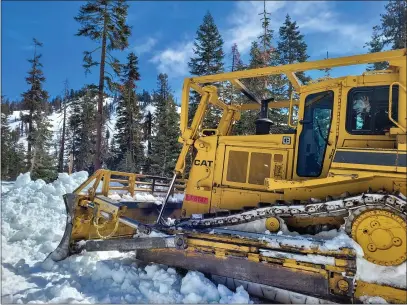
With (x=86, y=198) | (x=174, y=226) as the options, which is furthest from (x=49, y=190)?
(x=174, y=226)

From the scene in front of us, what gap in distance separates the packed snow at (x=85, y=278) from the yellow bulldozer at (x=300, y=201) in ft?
1.06

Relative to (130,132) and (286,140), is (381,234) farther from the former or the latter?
(130,132)

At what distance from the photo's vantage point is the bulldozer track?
14.4 ft

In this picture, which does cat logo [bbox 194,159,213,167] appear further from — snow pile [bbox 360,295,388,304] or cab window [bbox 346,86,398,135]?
snow pile [bbox 360,295,388,304]

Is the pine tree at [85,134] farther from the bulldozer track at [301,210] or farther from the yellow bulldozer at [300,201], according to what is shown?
the bulldozer track at [301,210]

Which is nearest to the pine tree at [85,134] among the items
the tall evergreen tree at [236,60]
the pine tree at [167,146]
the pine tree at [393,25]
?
the pine tree at [167,146]

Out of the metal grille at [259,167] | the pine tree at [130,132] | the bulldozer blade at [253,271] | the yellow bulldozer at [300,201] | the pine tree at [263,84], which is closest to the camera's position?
the yellow bulldozer at [300,201]

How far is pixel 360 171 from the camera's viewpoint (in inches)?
187

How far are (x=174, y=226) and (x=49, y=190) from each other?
23.5 ft

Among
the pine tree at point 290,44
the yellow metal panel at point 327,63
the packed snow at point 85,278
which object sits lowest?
the packed snow at point 85,278

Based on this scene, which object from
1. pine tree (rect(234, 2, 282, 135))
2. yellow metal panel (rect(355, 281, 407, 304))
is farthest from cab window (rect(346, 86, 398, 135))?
pine tree (rect(234, 2, 282, 135))

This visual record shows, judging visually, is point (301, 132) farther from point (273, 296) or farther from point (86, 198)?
point (86, 198)

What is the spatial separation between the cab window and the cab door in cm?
27

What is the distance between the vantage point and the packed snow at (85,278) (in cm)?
492
